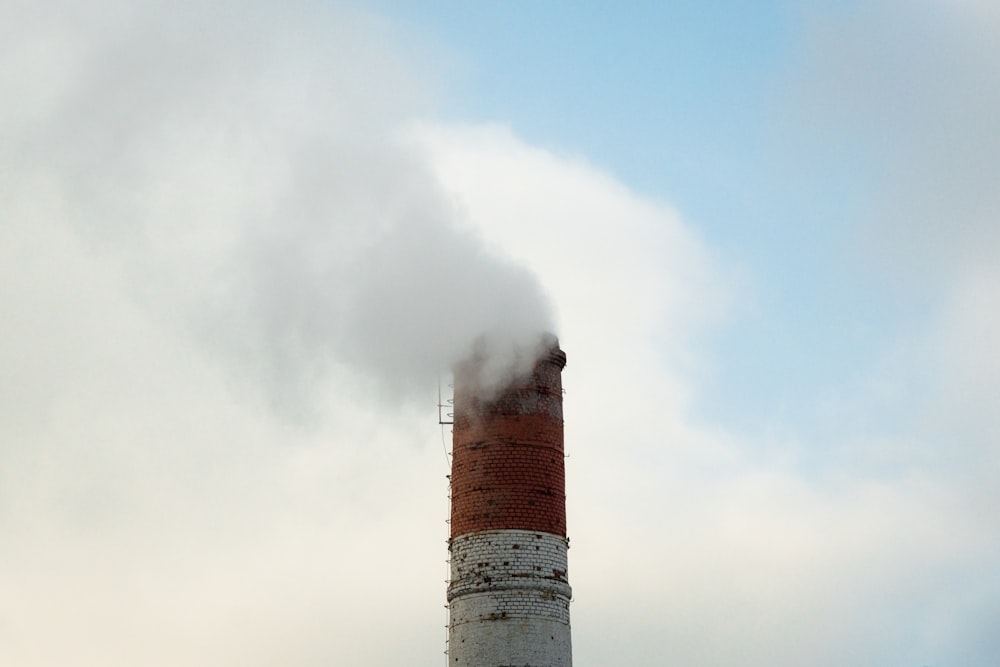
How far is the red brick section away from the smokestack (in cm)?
2

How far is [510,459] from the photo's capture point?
2856 cm

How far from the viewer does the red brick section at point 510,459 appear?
28188 millimetres

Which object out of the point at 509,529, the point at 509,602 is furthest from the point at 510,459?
the point at 509,602

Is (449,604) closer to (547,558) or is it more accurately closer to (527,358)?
(547,558)

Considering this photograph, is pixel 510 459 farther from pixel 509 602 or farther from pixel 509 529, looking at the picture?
pixel 509 602

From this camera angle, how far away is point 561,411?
30.1 meters

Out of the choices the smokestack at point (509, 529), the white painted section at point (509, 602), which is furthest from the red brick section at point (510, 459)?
the white painted section at point (509, 602)

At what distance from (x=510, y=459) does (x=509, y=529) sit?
1573mm

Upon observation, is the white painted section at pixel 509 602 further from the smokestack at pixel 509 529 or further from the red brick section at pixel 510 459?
the red brick section at pixel 510 459

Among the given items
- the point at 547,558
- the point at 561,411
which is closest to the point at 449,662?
the point at 547,558

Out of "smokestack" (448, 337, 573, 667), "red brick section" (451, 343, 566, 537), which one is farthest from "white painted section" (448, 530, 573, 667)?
"red brick section" (451, 343, 566, 537)

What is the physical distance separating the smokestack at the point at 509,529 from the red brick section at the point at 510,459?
22 mm

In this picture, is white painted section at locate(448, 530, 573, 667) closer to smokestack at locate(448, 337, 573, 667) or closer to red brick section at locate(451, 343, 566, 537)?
smokestack at locate(448, 337, 573, 667)

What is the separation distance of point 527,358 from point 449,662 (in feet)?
22.8
